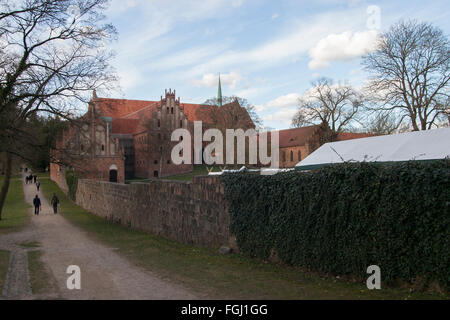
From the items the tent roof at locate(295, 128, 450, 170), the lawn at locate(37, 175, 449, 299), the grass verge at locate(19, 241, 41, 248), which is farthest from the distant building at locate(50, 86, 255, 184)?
the lawn at locate(37, 175, 449, 299)

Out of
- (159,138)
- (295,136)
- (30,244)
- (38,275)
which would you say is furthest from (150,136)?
(38,275)

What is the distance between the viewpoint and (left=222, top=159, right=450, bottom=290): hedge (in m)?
5.61

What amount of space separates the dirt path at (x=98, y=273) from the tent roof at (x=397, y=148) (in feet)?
25.3

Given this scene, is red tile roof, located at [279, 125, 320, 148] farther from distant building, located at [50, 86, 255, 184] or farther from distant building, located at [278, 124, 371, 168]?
distant building, located at [50, 86, 255, 184]

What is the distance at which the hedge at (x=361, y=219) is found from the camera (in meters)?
5.61

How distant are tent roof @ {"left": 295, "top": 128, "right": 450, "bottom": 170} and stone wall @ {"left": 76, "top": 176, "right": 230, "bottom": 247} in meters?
4.47

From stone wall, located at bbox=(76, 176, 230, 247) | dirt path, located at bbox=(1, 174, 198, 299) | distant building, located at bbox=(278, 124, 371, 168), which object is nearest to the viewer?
dirt path, located at bbox=(1, 174, 198, 299)

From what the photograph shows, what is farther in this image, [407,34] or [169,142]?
[169,142]

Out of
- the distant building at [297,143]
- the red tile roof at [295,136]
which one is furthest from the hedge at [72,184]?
the red tile roof at [295,136]

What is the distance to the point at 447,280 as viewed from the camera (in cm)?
549

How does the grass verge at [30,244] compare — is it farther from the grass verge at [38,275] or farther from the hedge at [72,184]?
the hedge at [72,184]
